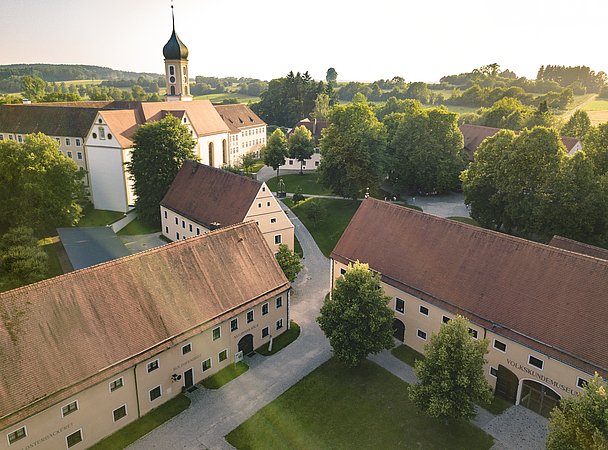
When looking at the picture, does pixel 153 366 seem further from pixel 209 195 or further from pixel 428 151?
pixel 428 151

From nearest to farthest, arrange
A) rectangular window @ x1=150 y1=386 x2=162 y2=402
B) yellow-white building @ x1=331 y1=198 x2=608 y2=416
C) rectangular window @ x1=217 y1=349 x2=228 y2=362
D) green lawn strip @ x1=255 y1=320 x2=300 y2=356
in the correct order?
yellow-white building @ x1=331 y1=198 x2=608 y2=416 → rectangular window @ x1=150 y1=386 x2=162 y2=402 → rectangular window @ x1=217 y1=349 x2=228 y2=362 → green lawn strip @ x1=255 y1=320 x2=300 y2=356

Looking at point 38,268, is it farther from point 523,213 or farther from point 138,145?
point 523,213

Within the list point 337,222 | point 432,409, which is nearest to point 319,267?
point 337,222

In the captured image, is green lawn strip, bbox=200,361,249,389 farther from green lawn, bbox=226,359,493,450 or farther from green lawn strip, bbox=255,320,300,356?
green lawn, bbox=226,359,493,450

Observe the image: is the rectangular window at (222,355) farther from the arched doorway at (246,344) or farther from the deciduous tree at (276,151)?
the deciduous tree at (276,151)

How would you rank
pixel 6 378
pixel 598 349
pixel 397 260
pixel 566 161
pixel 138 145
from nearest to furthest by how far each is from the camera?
pixel 6 378, pixel 598 349, pixel 397 260, pixel 566 161, pixel 138 145

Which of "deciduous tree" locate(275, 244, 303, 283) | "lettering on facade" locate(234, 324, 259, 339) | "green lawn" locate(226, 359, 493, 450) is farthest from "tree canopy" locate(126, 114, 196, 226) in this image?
"green lawn" locate(226, 359, 493, 450)

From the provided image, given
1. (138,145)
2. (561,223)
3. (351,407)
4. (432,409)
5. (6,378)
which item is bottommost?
(351,407)
